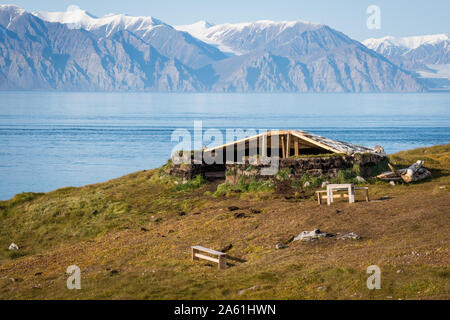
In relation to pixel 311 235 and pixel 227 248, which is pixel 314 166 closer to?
pixel 311 235

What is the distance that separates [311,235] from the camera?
1972 cm

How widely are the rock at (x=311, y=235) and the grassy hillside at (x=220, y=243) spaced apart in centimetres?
38

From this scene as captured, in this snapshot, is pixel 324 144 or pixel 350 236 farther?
pixel 324 144

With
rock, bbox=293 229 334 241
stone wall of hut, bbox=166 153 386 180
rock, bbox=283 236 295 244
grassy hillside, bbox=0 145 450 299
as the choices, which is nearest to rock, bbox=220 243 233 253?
grassy hillside, bbox=0 145 450 299

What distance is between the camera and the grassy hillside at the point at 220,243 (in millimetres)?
15102

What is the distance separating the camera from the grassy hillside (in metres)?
15.1

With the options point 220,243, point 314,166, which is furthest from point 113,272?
point 314,166

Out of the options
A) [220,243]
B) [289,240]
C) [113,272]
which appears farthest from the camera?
[220,243]

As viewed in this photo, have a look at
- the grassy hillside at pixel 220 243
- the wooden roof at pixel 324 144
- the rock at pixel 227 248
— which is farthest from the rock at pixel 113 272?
the wooden roof at pixel 324 144

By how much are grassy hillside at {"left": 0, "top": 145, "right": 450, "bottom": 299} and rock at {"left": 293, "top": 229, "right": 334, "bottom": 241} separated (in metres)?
0.38

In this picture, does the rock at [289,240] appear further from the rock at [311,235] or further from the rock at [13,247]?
the rock at [13,247]

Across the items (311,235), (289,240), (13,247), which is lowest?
(13,247)

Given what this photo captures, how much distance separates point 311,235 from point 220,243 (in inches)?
135
